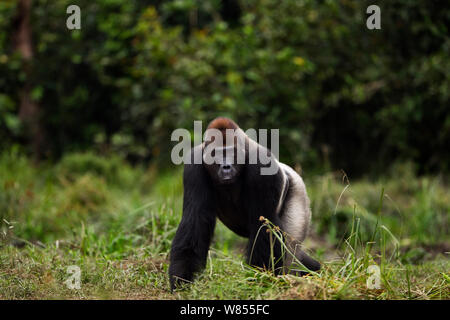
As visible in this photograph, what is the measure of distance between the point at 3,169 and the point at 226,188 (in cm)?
578

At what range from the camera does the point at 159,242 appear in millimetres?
4871

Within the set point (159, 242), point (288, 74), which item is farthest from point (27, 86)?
point (159, 242)

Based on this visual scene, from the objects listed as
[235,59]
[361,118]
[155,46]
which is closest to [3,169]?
[155,46]

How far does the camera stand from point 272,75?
978 centimetres

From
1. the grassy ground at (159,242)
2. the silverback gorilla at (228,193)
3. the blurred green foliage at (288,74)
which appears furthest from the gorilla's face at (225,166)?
the blurred green foliage at (288,74)

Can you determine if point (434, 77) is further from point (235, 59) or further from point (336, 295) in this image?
point (336, 295)

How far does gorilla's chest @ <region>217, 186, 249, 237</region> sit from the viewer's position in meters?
3.78

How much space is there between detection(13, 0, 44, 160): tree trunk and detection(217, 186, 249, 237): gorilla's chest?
28.3ft

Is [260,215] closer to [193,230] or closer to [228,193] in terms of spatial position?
[228,193]

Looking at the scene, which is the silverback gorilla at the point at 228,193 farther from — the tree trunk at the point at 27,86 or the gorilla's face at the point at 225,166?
the tree trunk at the point at 27,86

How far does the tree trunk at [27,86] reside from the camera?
11.8 meters

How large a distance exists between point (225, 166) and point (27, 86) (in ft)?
32.4

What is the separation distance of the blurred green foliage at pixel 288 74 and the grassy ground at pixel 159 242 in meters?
1.23

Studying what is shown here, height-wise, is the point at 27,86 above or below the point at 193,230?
above
